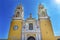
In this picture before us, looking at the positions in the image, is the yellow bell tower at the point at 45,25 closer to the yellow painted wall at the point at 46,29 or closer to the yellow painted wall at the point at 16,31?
the yellow painted wall at the point at 46,29

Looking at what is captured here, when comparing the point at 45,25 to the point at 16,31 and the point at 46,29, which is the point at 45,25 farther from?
the point at 16,31

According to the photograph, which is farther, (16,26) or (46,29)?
(16,26)

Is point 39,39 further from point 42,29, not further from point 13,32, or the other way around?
point 13,32

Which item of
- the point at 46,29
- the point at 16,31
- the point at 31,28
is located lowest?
the point at 16,31

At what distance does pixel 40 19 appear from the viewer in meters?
11.5

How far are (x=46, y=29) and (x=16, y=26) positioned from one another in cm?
283

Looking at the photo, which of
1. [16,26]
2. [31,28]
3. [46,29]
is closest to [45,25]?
[46,29]

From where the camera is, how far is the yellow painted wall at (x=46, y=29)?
1049 centimetres

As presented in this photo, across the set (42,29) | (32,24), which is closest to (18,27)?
(32,24)

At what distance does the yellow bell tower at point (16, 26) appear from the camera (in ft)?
34.6

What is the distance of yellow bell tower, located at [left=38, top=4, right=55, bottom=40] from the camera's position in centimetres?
1054

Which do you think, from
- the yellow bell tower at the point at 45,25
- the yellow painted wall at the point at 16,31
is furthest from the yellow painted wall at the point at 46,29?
the yellow painted wall at the point at 16,31

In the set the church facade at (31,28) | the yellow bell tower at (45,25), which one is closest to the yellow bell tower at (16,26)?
the church facade at (31,28)

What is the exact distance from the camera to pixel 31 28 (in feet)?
36.5
